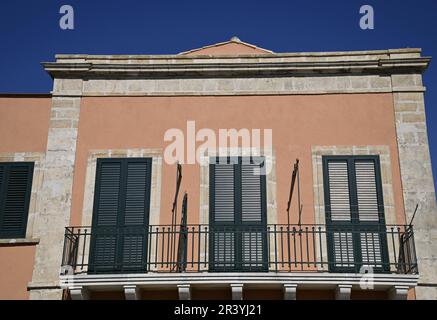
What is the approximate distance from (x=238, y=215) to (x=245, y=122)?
1981 millimetres

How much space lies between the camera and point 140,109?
14.9 meters

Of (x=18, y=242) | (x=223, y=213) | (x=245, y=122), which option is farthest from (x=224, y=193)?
(x=18, y=242)

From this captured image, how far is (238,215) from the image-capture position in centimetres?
1380

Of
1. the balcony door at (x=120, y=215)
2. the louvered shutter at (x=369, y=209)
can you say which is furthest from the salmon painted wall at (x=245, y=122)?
the louvered shutter at (x=369, y=209)

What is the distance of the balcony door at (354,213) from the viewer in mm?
13406

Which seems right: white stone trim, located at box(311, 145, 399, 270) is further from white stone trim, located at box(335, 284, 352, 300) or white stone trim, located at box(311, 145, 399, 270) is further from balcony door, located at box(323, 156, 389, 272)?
white stone trim, located at box(335, 284, 352, 300)

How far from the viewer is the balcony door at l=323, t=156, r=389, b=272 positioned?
13406mm

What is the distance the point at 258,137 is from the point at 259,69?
144cm

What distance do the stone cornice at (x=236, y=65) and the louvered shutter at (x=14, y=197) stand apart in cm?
211

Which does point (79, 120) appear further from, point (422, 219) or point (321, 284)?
point (422, 219)

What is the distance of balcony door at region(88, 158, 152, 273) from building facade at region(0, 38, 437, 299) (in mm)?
23

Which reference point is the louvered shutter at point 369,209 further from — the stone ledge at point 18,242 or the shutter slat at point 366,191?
the stone ledge at point 18,242

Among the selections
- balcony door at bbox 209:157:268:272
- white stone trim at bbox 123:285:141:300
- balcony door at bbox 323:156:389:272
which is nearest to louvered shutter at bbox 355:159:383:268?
balcony door at bbox 323:156:389:272

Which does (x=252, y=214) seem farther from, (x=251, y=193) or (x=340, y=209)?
(x=340, y=209)
